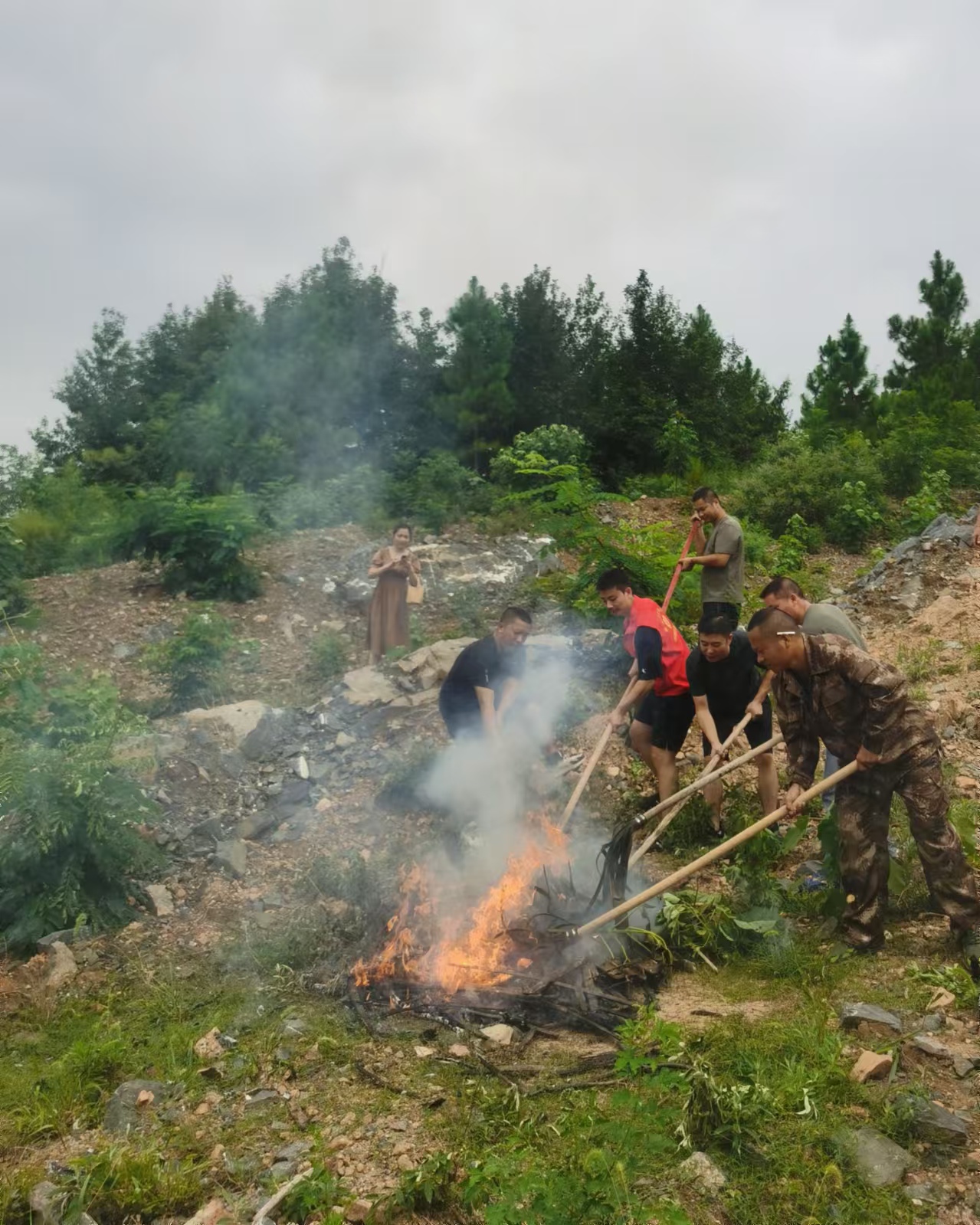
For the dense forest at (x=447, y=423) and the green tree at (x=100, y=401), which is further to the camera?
the green tree at (x=100, y=401)

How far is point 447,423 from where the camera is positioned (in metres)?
18.2

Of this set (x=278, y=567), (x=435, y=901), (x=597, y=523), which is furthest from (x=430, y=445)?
(x=435, y=901)

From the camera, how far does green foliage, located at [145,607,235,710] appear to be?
9.09m

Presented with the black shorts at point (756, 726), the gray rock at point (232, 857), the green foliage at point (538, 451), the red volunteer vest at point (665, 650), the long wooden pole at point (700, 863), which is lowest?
the gray rock at point (232, 857)

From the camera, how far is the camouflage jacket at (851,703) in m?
4.41

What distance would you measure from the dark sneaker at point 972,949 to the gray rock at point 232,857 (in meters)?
4.17

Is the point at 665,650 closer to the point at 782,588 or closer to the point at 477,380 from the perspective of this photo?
the point at 782,588

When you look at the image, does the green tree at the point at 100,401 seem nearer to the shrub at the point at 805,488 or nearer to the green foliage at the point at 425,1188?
the shrub at the point at 805,488

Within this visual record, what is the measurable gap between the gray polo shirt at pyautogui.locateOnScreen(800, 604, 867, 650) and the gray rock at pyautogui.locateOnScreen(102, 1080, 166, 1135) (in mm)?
3870

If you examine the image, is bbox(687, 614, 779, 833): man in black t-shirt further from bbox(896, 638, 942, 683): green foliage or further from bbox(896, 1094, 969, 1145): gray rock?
bbox(896, 638, 942, 683): green foliage

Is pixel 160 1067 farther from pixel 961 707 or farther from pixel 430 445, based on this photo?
pixel 430 445

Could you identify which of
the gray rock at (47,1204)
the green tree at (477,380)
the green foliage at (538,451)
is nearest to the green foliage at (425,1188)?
the gray rock at (47,1204)

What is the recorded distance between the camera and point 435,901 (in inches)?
204

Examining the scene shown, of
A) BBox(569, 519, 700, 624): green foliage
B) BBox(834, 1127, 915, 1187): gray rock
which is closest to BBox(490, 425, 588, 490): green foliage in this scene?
A: BBox(569, 519, 700, 624): green foliage
